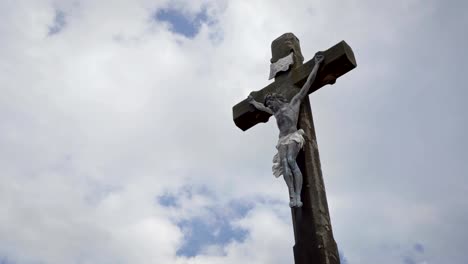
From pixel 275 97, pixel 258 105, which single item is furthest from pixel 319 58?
pixel 258 105

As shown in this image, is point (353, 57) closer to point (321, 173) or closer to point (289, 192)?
point (321, 173)

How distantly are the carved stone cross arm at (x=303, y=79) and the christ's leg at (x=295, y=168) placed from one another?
0.98 meters

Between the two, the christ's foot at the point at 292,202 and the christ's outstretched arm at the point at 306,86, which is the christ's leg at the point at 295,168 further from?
the christ's outstretched arm at the point at 306,86

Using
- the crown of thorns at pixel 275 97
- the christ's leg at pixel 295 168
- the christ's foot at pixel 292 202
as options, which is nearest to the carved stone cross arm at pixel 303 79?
the crown of thorns at pixel 275 97

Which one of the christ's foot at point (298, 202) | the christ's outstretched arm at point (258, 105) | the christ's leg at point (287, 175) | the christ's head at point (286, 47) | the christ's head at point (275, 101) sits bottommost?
the christ's foot at point (298, 202)

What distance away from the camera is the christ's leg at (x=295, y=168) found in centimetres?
552

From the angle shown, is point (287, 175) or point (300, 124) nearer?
point (287, 175)

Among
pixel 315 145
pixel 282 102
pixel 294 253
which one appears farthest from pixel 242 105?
pixel 294 253

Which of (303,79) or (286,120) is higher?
(303,79)

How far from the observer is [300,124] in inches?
242

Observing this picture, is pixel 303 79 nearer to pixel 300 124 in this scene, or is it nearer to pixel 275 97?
pixel 275 97

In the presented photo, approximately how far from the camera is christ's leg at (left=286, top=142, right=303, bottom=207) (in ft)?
18.1

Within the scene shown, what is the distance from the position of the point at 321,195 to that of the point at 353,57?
1903mm

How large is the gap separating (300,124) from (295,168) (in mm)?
747
